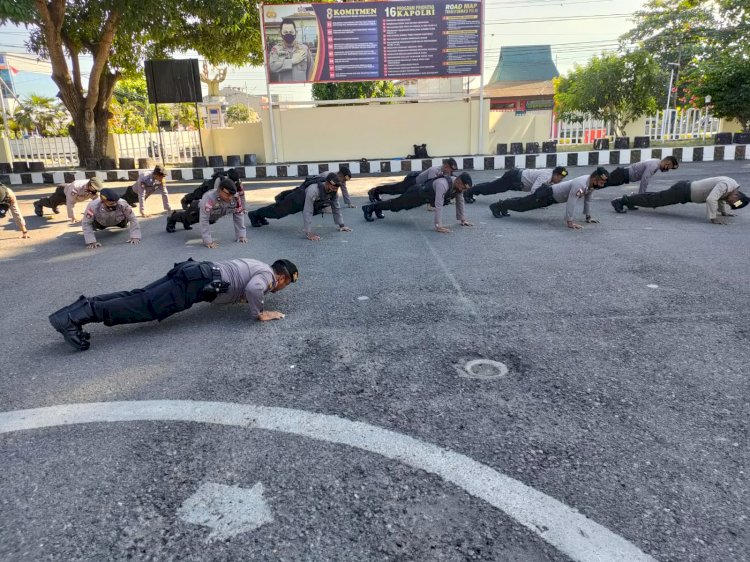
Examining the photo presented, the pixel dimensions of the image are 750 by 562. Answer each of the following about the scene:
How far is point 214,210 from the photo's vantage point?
802cm

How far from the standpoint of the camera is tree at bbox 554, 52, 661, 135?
22.6 m

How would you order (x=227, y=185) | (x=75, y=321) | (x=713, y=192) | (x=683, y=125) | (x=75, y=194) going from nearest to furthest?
(x=75, y=321) → (x=227, y=185) → (x=713, y=192) → (x=75, y=194) → (x=683, y=125)

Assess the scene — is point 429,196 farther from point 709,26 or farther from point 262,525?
point 709,26

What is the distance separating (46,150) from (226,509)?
84.1ft

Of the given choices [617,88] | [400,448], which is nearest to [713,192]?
[400,448]

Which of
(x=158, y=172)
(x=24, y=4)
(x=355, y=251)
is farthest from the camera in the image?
(x=24, y=4)

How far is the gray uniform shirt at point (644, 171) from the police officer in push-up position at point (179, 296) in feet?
26.5

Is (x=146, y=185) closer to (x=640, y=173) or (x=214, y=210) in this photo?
(x=214, y=210)

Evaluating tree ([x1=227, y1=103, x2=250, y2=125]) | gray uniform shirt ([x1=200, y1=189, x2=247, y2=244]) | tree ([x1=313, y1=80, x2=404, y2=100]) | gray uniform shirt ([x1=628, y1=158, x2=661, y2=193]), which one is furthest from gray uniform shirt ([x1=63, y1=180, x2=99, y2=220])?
tree ([x1=227, y1=103, x2=250, y2=125])

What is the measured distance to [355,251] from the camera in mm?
7508

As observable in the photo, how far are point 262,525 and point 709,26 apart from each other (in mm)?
38747

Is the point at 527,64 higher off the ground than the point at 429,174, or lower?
higher

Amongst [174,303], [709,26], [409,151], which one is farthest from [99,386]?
[709,26]

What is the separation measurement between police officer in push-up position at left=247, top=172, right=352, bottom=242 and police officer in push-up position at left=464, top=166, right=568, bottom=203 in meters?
3.45
